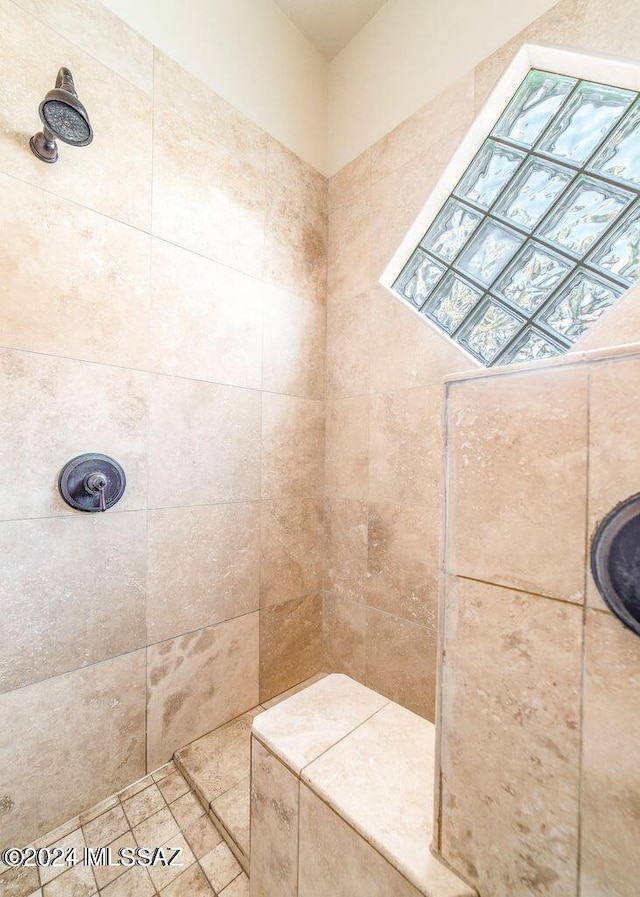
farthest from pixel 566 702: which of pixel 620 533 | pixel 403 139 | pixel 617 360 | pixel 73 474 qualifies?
pixel 403 139

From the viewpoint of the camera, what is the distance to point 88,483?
45.6 inches

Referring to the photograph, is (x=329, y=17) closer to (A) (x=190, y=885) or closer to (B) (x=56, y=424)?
(B) (x=56, y=424)

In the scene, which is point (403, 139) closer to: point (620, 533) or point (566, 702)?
point (620, 533)

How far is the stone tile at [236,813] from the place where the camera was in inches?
42.9

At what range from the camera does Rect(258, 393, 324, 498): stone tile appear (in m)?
1.74

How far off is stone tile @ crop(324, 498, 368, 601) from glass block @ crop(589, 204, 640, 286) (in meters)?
1.36

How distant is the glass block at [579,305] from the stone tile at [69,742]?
2037 millimetres

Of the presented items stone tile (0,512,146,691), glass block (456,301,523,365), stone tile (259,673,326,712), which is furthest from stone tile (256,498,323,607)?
glass block (456,301,523,365)

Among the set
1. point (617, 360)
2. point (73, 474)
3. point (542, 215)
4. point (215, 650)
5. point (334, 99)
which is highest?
point (334, 99)

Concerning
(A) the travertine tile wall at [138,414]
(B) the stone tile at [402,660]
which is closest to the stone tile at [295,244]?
(A) the travertine tile wall at [138,414]

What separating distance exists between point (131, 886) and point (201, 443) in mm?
1361

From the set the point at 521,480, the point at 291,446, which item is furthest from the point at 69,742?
the point at 521,480

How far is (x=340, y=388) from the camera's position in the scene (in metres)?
1.94

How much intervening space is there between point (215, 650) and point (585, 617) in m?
1.49
